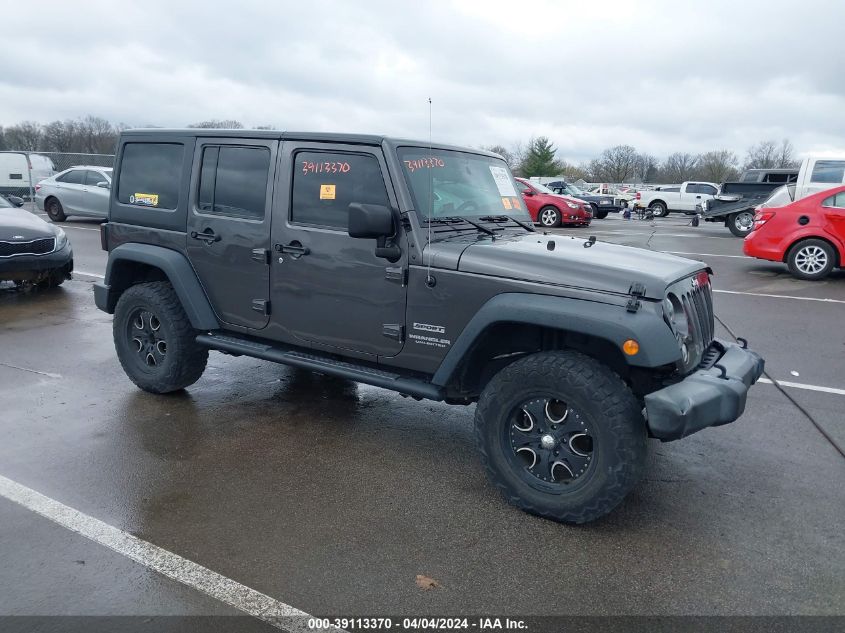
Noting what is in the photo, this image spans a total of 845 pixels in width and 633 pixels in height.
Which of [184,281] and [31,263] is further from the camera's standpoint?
[31,263]

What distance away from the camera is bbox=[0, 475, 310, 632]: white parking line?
279 centimetres

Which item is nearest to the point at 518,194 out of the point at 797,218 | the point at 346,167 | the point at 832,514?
the point at 346,167

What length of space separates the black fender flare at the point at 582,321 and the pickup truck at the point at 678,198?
2965cm

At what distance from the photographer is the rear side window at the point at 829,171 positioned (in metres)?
Result: 14.2

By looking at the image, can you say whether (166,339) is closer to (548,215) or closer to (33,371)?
(33,371)

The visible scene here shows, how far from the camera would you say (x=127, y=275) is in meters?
5.50

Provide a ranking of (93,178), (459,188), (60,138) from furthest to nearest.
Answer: (60,138) → (93,178) → (459,188)

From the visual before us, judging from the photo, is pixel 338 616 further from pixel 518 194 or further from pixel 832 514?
pixel 518 194

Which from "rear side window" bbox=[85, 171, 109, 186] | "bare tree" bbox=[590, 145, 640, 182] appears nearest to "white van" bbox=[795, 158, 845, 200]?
"rear side window" bbox=[85, 171, 109, 186]

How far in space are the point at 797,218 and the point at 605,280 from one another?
9.45m

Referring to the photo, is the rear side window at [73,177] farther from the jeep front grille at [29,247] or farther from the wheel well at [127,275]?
the wheel well at [127,275]

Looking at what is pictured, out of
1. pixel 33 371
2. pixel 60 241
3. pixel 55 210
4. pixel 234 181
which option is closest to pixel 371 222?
pixel 234 181

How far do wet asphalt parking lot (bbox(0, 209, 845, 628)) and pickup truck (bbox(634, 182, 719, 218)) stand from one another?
26.8m

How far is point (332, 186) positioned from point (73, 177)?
696 inches
